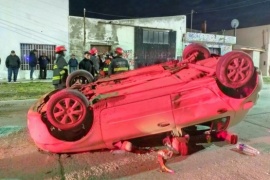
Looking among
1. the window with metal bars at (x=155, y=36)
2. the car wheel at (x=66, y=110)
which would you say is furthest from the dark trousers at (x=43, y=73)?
the car wheel at (x=66, y=110)

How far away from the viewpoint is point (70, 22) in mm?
17031

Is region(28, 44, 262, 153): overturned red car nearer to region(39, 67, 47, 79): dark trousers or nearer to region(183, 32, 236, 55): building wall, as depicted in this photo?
region(39, 67, 47, 79): dark trousers

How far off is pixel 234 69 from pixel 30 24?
48.4 feet

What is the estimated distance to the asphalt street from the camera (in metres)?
3.09

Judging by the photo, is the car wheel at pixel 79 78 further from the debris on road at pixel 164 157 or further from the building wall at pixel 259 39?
the building wall at pixel 259 39

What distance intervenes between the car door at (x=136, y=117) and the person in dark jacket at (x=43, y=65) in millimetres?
12706

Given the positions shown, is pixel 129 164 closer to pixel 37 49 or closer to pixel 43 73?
pixel 43 73

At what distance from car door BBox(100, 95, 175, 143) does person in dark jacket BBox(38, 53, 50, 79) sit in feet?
41.7

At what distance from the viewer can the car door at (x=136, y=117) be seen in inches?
135

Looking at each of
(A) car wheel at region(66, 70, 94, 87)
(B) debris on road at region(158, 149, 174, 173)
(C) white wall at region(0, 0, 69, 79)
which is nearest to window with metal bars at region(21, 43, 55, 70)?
(C) white wall at region(0, 0, 69, 79)

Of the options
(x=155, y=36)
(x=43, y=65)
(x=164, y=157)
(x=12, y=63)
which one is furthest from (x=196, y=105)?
(x=155, y=36)

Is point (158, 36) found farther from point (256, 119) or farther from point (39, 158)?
point (39, 158)

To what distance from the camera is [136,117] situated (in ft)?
11.2

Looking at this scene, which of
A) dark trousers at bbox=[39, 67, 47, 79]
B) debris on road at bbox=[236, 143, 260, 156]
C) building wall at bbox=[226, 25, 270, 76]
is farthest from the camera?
building wall at bbox=[226, 25, 270, 76]
